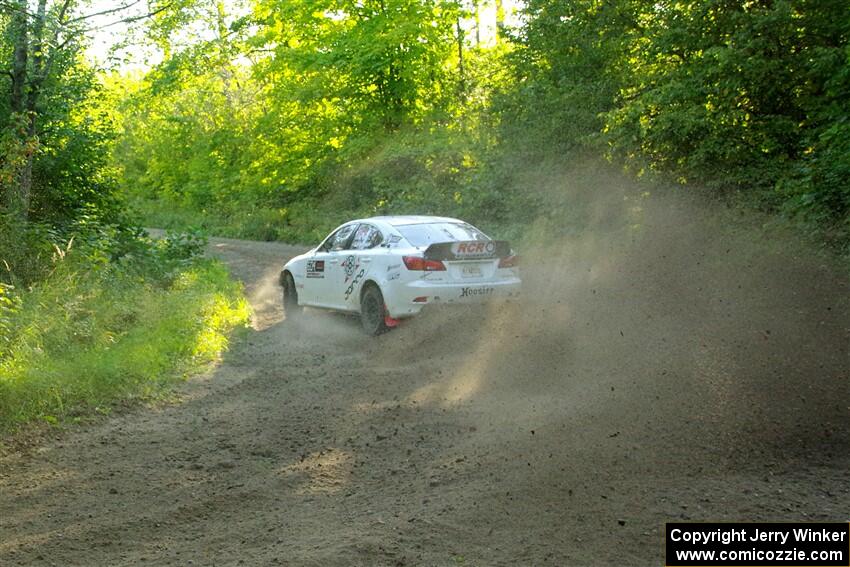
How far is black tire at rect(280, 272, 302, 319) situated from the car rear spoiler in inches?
156

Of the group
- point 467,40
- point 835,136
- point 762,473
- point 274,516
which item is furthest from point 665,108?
point 467,40

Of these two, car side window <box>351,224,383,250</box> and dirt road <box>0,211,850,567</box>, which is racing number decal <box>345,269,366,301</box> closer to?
car side window <box>351,224,383,250</box>

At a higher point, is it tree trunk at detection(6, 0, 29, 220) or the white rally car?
tree trunk at detection(6, 0, 29, 220)

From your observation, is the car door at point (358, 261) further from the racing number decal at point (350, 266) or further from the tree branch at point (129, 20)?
the tree branch at point (129, 20)

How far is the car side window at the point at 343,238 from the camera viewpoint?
1307cm

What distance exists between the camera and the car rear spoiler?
448 inches

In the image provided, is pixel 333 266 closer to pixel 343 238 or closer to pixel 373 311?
pixel 343 238

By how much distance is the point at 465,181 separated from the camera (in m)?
23.5

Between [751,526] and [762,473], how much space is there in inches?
39.1

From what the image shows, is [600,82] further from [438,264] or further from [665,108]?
[438,264]

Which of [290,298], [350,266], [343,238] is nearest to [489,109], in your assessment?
[290,298]

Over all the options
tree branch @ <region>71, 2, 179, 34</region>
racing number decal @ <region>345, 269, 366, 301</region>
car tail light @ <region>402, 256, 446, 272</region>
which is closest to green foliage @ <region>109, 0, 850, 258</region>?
tree branch @ <region>71, 2, 179, 34</region>

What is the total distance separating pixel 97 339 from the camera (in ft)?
33.9

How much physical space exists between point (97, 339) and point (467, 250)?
15.5 ft
